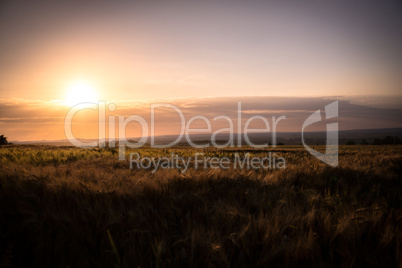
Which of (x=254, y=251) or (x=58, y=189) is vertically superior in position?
(x=58, y=189)

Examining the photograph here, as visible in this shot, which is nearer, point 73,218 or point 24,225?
point 24,225

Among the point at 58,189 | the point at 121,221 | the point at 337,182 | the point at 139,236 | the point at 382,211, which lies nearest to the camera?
the point at 139,236

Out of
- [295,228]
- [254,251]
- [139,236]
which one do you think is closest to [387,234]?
[295,228]

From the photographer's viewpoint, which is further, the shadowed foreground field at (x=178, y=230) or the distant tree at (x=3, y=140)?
the distant tree at (x=3, y=140)

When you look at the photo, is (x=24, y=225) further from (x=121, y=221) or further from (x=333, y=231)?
(x=333, y=231)

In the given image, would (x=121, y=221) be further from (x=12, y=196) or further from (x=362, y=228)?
(x=362, y=228)

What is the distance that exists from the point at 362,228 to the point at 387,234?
0.19 metres

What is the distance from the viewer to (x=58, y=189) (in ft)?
8.95

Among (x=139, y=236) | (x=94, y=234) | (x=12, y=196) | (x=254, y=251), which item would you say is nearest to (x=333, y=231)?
(x=254, y=251)

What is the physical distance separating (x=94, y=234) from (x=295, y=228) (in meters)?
1.95

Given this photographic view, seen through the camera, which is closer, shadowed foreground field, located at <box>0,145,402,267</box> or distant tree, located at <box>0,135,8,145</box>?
shadowed foreground field, located at <box>0,145,402,267</box>

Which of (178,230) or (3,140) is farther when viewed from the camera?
(3,140)

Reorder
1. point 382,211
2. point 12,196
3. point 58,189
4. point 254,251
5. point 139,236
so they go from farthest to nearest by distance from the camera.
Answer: point 58,189 < point 12,196 < point 382,211 < point 139,236 < point 254,251

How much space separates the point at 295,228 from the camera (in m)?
1.89
